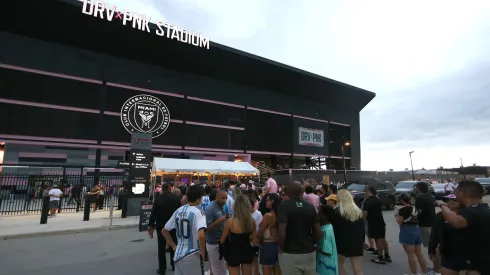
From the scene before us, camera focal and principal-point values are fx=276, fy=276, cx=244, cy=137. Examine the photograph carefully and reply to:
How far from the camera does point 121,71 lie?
2978 centimetres

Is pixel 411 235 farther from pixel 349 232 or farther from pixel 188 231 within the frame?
pixel 188 231

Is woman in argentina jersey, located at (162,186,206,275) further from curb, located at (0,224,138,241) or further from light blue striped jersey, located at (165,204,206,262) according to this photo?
→ curb, located at (0,224,138,241)

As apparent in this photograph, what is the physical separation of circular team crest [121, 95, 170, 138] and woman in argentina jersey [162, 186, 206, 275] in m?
26.6

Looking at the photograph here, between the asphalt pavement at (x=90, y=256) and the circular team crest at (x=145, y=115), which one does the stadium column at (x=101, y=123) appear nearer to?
the circular team crest at (x=145, y=115)

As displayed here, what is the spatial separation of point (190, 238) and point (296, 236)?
5.03 feet

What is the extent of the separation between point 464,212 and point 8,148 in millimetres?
32387

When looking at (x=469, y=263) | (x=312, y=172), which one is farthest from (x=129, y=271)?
(x=312, y=172)

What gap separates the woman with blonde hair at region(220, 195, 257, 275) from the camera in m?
4.04

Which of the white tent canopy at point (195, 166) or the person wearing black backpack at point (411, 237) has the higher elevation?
the white tent canopy at point (195, 166)

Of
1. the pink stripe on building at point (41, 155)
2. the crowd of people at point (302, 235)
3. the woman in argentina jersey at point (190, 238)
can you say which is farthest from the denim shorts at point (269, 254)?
the pink stripe on building at point (41, 155)

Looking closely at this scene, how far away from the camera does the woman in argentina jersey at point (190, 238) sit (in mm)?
3941

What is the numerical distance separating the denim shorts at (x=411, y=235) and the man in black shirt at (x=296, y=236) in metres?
3.02

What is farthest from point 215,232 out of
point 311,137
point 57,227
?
point 311,137

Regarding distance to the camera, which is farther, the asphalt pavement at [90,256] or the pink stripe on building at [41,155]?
the pink stripe on building at [41,155]
